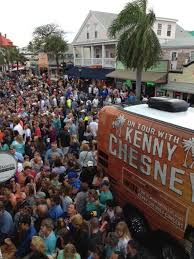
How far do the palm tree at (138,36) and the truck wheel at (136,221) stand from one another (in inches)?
644

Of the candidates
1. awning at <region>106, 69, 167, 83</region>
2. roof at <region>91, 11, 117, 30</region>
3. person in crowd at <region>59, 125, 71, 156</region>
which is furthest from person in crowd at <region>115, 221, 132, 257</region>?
roof at <region>91, 11, 117, 30</region>

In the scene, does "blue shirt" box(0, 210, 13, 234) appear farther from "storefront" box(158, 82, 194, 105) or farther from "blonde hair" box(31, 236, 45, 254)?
"storefront" box(158, 82, 194, 105)

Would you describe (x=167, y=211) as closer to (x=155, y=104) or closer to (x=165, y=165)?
(x=165, y=165)

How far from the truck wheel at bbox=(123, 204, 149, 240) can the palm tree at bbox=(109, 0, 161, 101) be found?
16367mm

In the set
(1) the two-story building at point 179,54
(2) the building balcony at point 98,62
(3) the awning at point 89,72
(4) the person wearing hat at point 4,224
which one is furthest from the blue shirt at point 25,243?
(2) the building balcony at point 98,62

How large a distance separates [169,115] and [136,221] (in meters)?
2.31

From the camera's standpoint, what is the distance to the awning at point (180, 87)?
20.5 meters

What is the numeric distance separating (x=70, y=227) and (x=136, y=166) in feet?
5.65

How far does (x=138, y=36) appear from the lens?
20.9m

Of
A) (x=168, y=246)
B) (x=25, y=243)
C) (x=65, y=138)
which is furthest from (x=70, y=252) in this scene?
(x=65, y=138)

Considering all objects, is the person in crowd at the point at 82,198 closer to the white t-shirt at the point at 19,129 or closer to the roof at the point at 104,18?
the white t-shirt at the point at 19,129

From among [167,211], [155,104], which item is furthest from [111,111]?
[167,211]

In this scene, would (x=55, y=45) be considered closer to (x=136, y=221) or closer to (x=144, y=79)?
(x=144, y=79)

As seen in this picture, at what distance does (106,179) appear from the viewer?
691 cm
